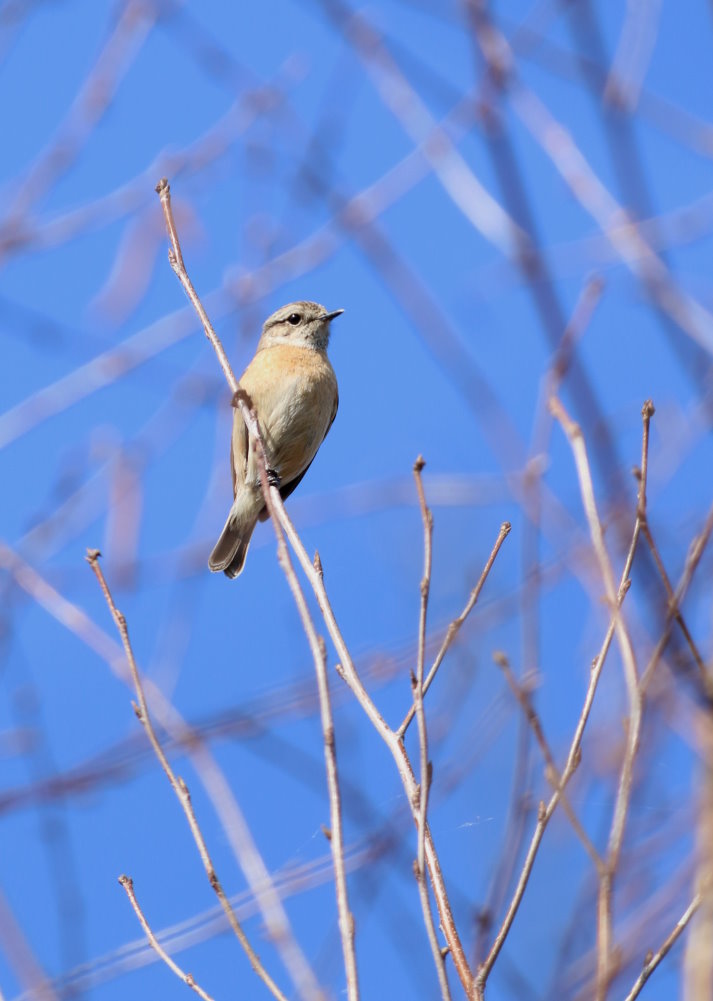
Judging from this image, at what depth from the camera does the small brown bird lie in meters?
5.75

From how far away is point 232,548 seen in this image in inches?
236

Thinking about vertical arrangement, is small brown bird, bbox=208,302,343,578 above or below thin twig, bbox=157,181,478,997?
above

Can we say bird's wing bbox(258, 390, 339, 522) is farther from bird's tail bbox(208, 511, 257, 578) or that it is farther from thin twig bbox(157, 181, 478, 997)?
thin twig bbox(157, 181, 478, 997)

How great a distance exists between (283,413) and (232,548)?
0.80 metres

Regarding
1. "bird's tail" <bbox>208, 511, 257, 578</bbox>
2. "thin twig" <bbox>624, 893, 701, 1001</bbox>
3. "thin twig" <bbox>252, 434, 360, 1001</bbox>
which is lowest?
"thin twig" <bbox>624, 893, 701, 1001</bbox>

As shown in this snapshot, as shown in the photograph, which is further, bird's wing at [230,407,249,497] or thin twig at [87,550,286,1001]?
bird's wing at [230,407,249,497]

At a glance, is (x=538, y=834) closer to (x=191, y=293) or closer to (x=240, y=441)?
(x=191, y=293)

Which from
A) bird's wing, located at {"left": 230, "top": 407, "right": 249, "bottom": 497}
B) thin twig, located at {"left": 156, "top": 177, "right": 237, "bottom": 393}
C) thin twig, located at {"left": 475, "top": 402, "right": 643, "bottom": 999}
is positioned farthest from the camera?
bird's wing, located at {"left": 230, "top": 407, "right": 249, "bottom": 497}

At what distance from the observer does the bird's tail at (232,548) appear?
5.96 metres

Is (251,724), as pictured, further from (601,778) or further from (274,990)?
(274,990)

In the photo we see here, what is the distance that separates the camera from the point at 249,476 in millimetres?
5664

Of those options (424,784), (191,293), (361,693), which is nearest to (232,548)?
(191,293)

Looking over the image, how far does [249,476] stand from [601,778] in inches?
116

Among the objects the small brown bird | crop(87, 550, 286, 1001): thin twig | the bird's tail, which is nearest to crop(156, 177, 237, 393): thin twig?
crop(87, 550, 286, 1001): thin twig
